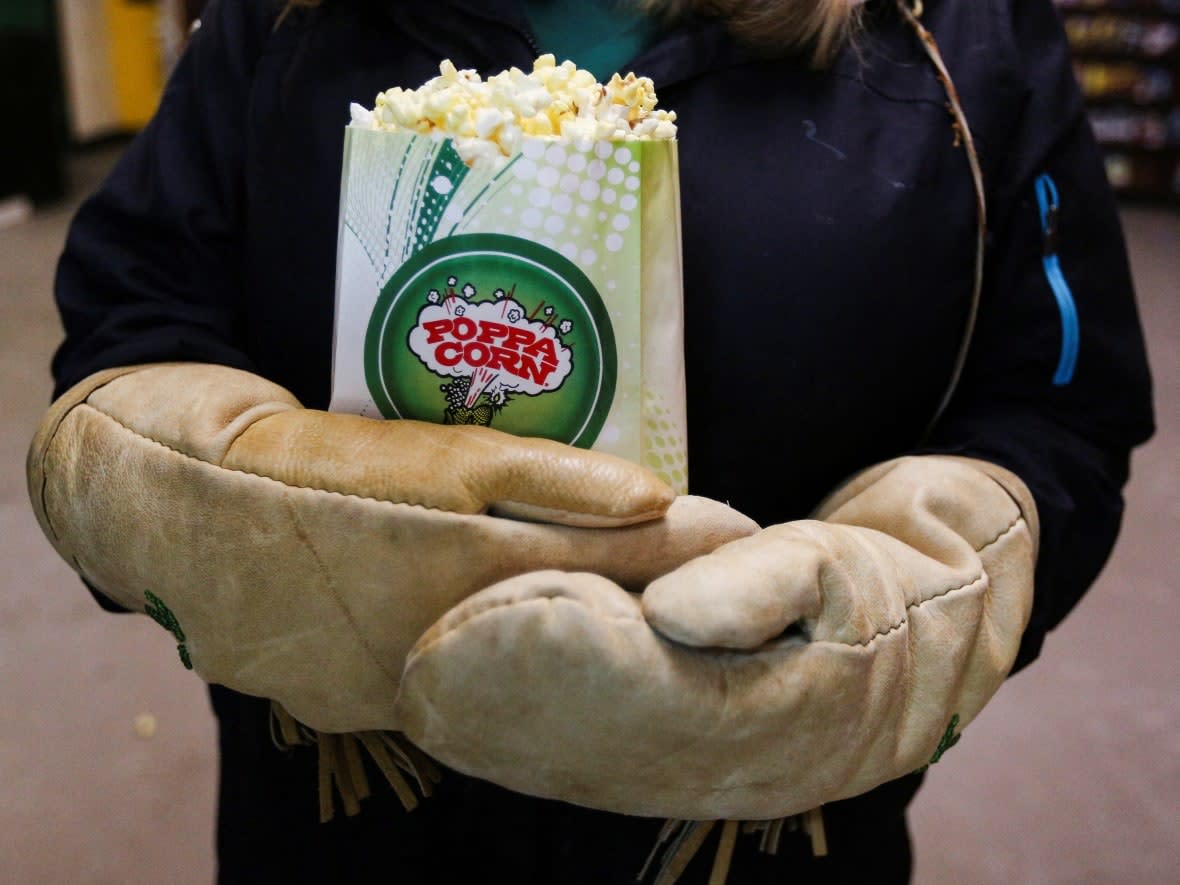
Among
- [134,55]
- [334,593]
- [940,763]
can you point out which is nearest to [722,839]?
[334,593]

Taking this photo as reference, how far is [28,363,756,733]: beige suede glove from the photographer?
61cm

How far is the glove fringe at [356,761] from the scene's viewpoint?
70 cm

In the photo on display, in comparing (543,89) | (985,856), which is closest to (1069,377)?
(543,89)

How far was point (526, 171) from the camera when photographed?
61 centimetres

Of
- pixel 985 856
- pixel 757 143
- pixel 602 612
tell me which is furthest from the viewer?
pixel 985 856

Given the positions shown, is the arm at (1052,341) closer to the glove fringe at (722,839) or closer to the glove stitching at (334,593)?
the glove fringe at (722,839)

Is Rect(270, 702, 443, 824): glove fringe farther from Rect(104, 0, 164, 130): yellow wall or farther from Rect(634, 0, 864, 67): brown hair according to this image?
Rect(104, 0, 164, 130): yellow wall

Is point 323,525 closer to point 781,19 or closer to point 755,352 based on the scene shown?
point 755,352

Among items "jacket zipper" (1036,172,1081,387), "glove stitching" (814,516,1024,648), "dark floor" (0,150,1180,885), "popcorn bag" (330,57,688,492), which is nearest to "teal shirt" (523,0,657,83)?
"popcorn bag" (330,57,688,492)

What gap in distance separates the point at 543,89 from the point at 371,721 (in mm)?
372

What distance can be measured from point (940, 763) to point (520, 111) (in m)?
1.79

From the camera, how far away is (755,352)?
767 mm

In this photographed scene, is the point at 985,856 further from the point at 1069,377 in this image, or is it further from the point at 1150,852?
the point at 1069,377

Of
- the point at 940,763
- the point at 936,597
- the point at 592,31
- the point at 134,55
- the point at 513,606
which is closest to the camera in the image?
the point at 513,606
